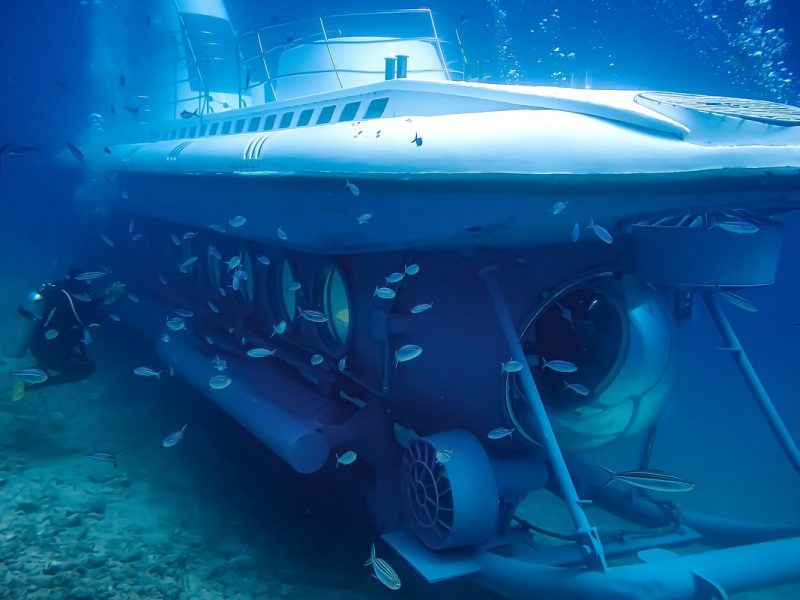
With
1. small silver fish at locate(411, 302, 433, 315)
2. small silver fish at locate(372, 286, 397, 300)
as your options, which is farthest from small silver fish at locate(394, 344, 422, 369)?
small silver fish at locate(372, 286, 397, 300)

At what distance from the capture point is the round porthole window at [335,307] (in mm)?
4426

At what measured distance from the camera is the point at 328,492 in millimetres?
4719

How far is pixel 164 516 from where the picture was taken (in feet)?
13.0

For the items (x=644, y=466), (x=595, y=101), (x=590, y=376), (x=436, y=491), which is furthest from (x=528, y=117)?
(x=644, y=466)

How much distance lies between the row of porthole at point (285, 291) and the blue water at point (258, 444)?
133 cm

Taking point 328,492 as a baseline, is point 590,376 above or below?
above

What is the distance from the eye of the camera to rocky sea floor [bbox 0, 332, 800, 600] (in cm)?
328

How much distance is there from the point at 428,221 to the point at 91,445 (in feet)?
13.2

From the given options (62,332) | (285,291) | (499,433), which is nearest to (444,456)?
(499,433)

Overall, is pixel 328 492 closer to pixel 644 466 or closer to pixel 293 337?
pixel 293 337

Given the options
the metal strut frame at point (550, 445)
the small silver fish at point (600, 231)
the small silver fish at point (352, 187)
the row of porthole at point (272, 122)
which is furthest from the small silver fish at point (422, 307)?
the row of porthole at point (272, 122)

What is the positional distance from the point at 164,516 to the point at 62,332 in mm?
2716

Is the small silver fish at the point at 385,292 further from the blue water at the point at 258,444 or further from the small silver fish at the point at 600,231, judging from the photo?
the blue water at the point at 258,444

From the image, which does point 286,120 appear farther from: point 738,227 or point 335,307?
point 738,227
